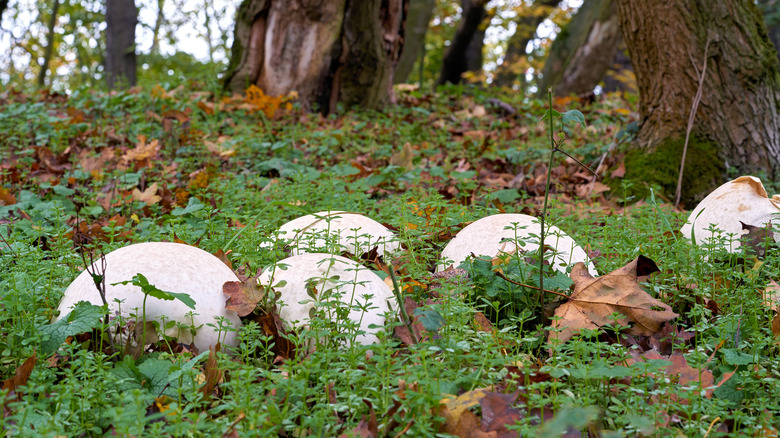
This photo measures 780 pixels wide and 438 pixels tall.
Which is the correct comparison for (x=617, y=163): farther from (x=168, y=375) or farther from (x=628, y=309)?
(x=168, y=375)

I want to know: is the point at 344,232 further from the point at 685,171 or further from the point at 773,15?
the point at 773,15

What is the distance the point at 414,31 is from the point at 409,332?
11.3 m

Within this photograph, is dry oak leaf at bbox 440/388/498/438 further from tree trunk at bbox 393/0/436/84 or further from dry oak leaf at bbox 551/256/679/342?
tree trunk at bbox 393/0/436/84

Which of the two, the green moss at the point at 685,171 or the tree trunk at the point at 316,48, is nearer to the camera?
the green moss at the point at 685,171

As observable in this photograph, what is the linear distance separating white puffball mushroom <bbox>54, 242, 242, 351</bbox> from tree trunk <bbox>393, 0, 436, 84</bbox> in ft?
34.5

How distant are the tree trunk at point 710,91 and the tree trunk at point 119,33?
35.3 ft

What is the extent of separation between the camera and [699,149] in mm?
4742

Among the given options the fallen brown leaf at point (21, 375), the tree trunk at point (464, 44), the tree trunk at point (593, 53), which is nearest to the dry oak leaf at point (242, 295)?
the fallen brown leaf at point (21, 375)

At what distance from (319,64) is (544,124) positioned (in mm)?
2906

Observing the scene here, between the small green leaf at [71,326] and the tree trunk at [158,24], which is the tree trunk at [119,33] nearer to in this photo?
the tree trunk at [158,24]

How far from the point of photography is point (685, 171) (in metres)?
4.74

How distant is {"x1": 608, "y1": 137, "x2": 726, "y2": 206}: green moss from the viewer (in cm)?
470

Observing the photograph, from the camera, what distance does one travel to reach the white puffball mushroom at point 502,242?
2742 millimetres

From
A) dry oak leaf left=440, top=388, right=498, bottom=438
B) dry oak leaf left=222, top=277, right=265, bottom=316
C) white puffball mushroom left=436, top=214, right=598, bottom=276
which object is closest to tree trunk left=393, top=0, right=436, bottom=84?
white puffball mushroom left=436, top=214, right=598, bottom=276
